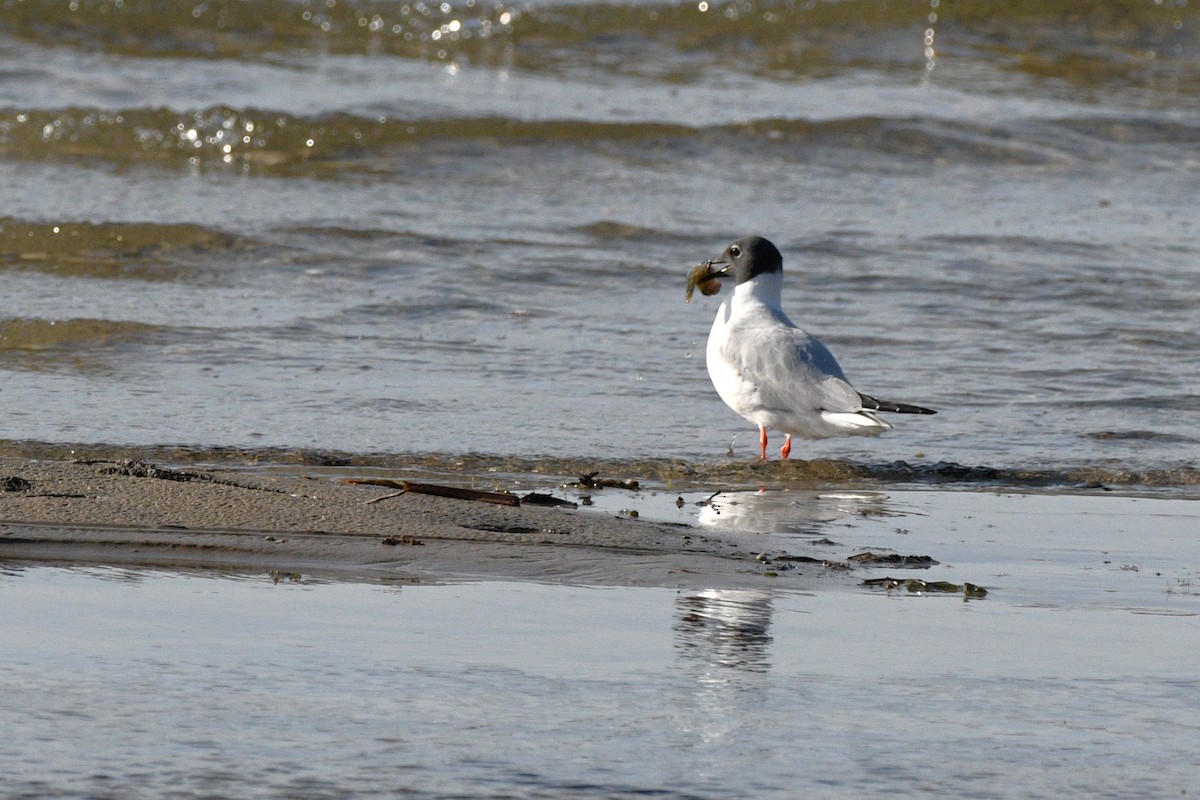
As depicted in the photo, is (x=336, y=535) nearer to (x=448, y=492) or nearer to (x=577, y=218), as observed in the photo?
(x=448, y=492)

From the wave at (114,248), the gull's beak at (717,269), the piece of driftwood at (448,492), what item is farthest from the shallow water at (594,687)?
the wave at (114,248)

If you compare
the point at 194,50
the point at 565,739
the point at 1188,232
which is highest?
the point at 194,50

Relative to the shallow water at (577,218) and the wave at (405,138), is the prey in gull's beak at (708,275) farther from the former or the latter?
the wave at (405,138)

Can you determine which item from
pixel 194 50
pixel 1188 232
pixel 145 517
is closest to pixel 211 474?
pixel 145 517

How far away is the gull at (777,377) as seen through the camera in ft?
18.7

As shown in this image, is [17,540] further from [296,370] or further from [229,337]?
[229,337]

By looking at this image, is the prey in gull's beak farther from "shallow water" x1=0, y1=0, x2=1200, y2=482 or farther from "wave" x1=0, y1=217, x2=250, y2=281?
"wave" x1=0, y1=217, x2=250, y2=281

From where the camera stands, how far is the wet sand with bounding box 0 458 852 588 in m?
3.92

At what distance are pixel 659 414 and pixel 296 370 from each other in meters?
1.43

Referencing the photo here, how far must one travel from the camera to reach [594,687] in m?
3.11

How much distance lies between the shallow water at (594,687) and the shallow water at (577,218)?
6.42 feet

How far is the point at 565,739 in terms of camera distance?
2.83 metres

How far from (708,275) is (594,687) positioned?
3708 millimetres

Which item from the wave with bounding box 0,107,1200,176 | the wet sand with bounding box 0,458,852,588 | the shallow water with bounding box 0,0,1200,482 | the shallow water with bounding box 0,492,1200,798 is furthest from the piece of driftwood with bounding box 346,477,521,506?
the wave with bounding box 0,107,1200,176
